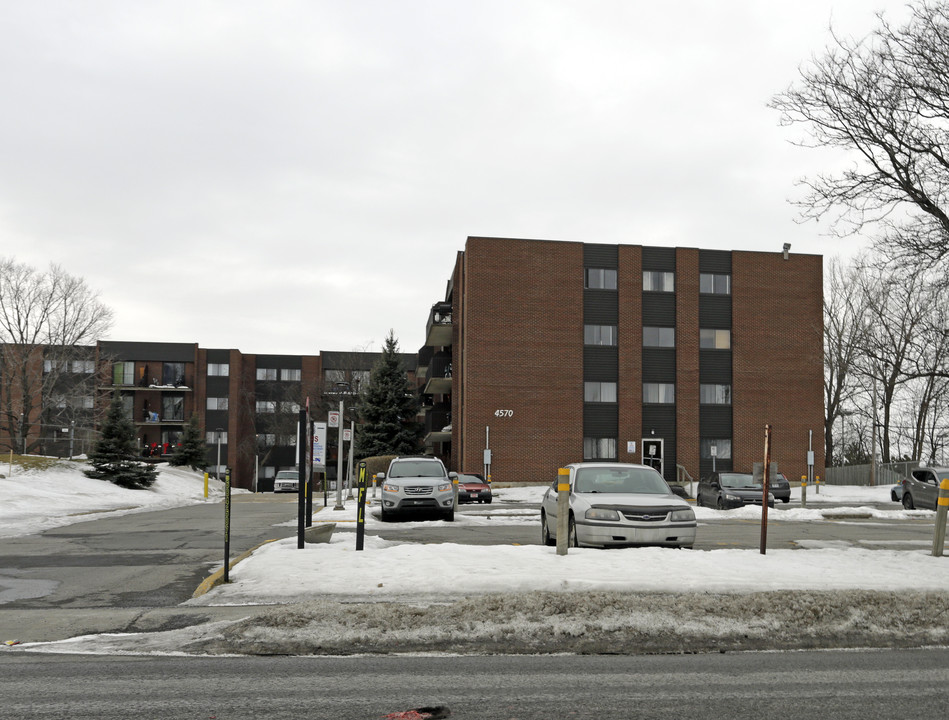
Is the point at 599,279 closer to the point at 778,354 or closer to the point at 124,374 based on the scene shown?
the point at 778,354

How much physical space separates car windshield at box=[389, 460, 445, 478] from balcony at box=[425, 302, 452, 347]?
3970cm

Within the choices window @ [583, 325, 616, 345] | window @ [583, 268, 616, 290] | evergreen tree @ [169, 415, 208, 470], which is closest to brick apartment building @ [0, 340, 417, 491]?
evergreen tree @ [169, 415, 208, 470]

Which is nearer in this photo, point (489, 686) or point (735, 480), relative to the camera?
point (489, 686)

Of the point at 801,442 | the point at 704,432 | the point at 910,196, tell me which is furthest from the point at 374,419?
the point at 910,196

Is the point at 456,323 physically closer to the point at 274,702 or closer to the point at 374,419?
the point at 374,419

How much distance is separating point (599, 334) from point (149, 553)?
4229 cm

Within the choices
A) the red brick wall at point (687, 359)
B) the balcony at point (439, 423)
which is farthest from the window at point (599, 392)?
the balcony at point (439, 423)

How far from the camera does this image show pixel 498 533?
18.9m

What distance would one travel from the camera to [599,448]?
54.4 meters

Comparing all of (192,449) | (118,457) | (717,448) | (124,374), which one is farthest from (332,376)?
(118,457)

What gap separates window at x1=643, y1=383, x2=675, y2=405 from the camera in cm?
5534

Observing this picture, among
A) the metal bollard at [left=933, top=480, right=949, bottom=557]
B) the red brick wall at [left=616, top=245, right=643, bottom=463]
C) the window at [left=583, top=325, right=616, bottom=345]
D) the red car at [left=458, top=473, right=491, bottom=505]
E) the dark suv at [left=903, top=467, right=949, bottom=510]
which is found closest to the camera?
the metal bollard at [left=933, top=480, right=949, bottom=557]

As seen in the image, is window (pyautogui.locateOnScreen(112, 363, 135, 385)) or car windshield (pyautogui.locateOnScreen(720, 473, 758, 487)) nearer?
car windshield (pyautogui.locateOnScreen(720, 473, 758, 487))

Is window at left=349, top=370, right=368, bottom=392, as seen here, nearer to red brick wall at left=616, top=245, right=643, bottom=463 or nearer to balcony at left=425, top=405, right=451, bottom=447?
balcony at left=425, top=405, right=451, bottom=447
